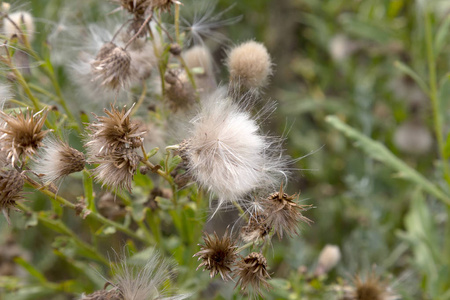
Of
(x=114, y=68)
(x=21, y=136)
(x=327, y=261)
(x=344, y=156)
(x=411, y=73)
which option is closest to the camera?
(x=21, y=136)

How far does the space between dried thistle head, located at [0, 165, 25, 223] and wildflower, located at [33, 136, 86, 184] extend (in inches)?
2.3

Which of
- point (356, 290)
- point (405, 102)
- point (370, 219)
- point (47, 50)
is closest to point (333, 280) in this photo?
point (370, 219)

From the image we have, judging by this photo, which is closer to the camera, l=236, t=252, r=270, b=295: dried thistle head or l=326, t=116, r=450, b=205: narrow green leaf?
l=236, t=252, r=270, b=295: dried thistle head

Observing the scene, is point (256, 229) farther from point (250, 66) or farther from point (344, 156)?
point (344, 156)

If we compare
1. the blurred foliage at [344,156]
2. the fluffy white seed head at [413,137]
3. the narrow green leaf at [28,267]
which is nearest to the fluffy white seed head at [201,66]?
the blurred foliage at [344,156]

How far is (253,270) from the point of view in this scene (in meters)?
0.90

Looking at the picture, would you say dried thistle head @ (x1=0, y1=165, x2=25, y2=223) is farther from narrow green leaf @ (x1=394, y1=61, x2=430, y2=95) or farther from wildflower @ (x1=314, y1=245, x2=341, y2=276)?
narrow green leaf @ (x1=394, y1=61, x2=430, y2=95)

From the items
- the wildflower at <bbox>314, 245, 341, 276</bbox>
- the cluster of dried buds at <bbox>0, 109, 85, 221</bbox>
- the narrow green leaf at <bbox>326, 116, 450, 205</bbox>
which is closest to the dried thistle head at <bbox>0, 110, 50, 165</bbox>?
the cluster of dried buds at <bbox>0, 109, 85, 221</bbox>

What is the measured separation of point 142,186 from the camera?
1.31 m

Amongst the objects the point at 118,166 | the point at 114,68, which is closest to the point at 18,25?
the point at 114,68

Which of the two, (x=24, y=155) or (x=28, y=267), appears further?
(x=28, y=267)

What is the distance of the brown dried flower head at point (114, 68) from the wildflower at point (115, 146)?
24cm

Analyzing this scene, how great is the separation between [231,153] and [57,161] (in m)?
0.37

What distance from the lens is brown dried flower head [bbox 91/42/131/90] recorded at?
3.69 feet
